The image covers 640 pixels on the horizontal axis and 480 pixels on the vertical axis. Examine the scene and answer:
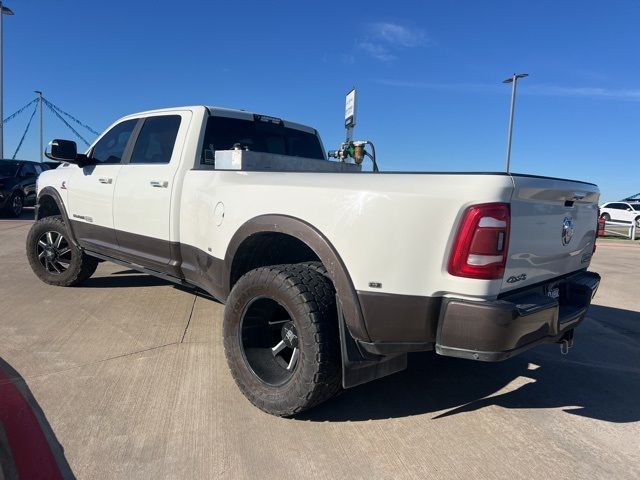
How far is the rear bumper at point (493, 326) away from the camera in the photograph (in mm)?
2182

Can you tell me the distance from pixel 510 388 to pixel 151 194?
3.16 metres

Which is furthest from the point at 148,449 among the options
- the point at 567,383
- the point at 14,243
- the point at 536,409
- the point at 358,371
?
the point at 14,243

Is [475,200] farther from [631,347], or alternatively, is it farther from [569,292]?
[631,347]

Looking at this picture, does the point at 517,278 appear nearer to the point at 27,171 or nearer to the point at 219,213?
the point at 219,213

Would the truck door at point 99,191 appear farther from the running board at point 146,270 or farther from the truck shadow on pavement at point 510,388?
the truck shadow on pavement at point 510,388

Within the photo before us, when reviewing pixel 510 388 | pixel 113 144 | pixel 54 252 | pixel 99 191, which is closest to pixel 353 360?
pixel 510 388

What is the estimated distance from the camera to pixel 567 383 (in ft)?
11.6

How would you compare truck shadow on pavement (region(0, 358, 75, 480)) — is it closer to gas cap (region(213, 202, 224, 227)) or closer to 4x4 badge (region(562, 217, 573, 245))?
gas cap (region(213, 202, 224, 227))

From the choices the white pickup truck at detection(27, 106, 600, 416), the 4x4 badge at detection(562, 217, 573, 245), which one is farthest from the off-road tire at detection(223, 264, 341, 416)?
the 4x4 badge at detection(562, 217, 573, 245)

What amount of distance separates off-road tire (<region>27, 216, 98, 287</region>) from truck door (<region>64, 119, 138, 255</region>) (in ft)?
1.00

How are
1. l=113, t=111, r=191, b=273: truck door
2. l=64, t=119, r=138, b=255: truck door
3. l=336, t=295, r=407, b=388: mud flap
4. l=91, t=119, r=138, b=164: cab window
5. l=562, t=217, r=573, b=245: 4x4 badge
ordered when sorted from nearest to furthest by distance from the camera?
l=336, t=295, r=407, b=388: mud flap → l=562, t=217, r=573, b=245: 4x4 badge → l=113, t=111, r=191, b=273: truck door → l=64, t=119, r=138, b=255: truck door → l=91, t=119, r=138, b=164: cab window

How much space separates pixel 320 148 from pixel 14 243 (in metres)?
7.15

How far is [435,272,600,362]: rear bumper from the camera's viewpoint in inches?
85.9

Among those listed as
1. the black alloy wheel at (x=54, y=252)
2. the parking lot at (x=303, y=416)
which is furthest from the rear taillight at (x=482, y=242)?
the black alloy wheel at (x=54, y=252)
